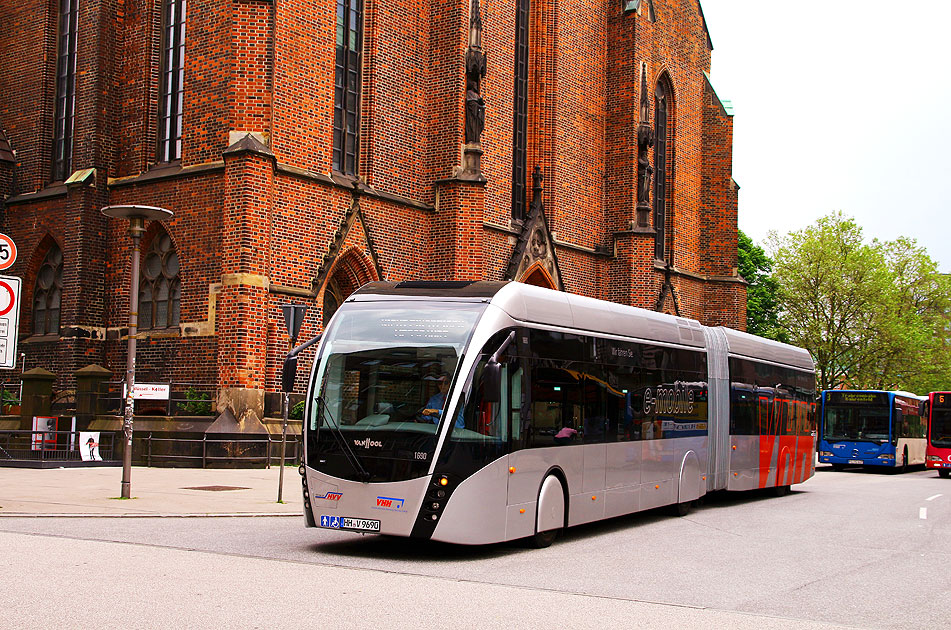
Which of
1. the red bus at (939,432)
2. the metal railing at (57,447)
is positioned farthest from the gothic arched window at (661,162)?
the metal railing at (57,447)

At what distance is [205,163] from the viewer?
23625mm

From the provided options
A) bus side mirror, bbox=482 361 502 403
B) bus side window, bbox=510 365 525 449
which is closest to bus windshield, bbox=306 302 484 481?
bus side mirror, bbox=482 361 502 403

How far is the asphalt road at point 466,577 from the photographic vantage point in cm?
749

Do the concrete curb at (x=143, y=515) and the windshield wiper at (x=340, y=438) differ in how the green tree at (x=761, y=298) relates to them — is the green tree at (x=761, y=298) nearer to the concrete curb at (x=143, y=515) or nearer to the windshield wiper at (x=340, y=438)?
the concrete curb at (x=143, y=515)

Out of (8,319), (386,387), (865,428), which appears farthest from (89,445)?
(865,428)

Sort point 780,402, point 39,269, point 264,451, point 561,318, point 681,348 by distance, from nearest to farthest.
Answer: point 561,318 < point 681,348 < point 780,402 < point 264,451 < point 39,269

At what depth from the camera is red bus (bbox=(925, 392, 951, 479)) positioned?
29750 millimetres

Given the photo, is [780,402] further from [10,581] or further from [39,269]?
[39,269]

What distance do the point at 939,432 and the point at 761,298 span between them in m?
26.3

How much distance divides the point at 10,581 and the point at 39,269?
20.6 meters

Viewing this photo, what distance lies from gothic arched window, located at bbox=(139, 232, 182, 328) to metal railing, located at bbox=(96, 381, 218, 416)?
5.59 feet

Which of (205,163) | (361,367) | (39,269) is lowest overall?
(361,367)

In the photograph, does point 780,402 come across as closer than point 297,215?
Yes

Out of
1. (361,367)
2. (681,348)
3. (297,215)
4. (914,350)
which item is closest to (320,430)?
(361,367)
